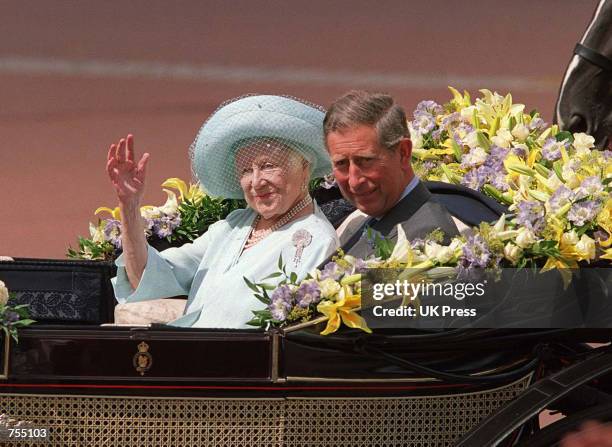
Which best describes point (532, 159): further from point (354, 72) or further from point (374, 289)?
point (354, 72)

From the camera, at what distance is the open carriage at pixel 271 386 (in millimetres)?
2951

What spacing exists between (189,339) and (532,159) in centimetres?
114

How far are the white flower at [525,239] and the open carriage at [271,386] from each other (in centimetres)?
20

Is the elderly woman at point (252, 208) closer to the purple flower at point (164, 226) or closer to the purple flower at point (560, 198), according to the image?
the purple flower at point (164, 226)

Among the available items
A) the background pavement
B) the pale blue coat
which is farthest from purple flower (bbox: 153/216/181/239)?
the background pavement

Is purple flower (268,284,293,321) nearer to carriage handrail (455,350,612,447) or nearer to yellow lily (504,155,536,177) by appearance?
carriage handrail (455,350,612,447)

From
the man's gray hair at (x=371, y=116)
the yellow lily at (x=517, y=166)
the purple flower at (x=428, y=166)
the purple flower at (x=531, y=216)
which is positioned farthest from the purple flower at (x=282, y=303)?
the purple flower at (x=428, y=166)

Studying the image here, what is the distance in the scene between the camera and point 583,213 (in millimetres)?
3104

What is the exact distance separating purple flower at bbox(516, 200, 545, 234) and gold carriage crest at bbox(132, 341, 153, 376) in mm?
915

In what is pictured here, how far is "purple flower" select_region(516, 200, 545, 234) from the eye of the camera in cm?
309

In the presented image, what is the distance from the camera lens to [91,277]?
401cm

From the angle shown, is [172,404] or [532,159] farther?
[532,159]

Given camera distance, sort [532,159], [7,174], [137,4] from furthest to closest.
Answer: [137,4] → [7,174] → [532,159]

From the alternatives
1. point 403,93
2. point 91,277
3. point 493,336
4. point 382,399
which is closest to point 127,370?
point 382,399
